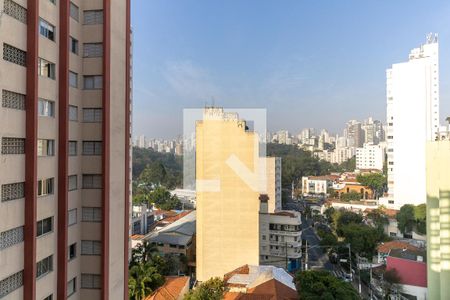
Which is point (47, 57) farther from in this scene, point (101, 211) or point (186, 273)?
point (186, 273)

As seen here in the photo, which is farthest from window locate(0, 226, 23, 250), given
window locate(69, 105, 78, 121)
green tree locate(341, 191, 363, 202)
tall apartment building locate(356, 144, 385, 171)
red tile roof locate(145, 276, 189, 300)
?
tall apartment building locate(356, 144, 385, 171)

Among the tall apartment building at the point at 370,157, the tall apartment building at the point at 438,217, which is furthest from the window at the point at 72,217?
the tall apartment building at the point at 370,157

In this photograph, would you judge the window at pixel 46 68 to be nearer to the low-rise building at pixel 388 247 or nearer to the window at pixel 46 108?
the window at pixel 46 108

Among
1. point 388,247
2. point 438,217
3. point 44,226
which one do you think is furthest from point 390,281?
point 44,226

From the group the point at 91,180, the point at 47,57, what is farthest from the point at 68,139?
the point at 47,57

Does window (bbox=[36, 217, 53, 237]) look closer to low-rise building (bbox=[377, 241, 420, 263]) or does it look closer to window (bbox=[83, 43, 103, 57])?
window (bbox=[83, 43, 103, 57])

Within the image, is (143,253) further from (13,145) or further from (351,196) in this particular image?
(351,196)

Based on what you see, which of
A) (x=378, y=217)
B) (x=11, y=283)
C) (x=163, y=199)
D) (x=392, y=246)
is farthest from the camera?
(x=163, y=199)
